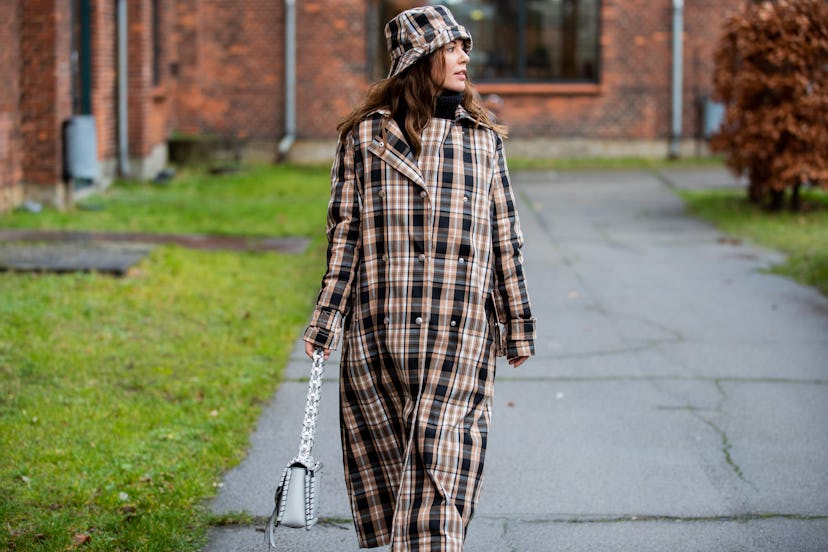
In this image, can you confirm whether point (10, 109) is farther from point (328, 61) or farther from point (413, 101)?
point (413, 101)

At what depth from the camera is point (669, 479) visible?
594 cm

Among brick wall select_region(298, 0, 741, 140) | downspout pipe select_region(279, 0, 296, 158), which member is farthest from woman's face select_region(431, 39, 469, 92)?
downspout pipe select_region(279, 0, 296, 158)

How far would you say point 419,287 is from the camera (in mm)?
4141

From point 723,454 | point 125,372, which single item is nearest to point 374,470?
point 723,454

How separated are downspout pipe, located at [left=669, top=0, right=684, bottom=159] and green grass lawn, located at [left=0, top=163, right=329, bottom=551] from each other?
35.1 ft

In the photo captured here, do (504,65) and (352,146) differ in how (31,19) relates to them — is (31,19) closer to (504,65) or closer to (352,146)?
(504,65)

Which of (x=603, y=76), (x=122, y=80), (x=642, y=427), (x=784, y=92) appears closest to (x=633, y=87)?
(x=603, y=76)

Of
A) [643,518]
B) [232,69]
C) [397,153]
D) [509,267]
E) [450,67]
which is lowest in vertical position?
[643,518]

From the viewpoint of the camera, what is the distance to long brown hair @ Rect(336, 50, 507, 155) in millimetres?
4168

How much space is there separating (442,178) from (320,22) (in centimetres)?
1871

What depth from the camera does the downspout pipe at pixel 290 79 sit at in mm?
22203

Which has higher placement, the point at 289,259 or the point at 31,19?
the point at 31,19

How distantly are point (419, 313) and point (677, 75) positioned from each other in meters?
19.0

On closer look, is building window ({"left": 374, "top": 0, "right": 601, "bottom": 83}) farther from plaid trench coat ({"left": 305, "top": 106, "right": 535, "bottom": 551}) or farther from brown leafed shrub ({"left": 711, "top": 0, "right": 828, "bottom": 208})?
plaid trench coat ({"left": 305, "top": 106, "right": 535, "bottom": 551})
